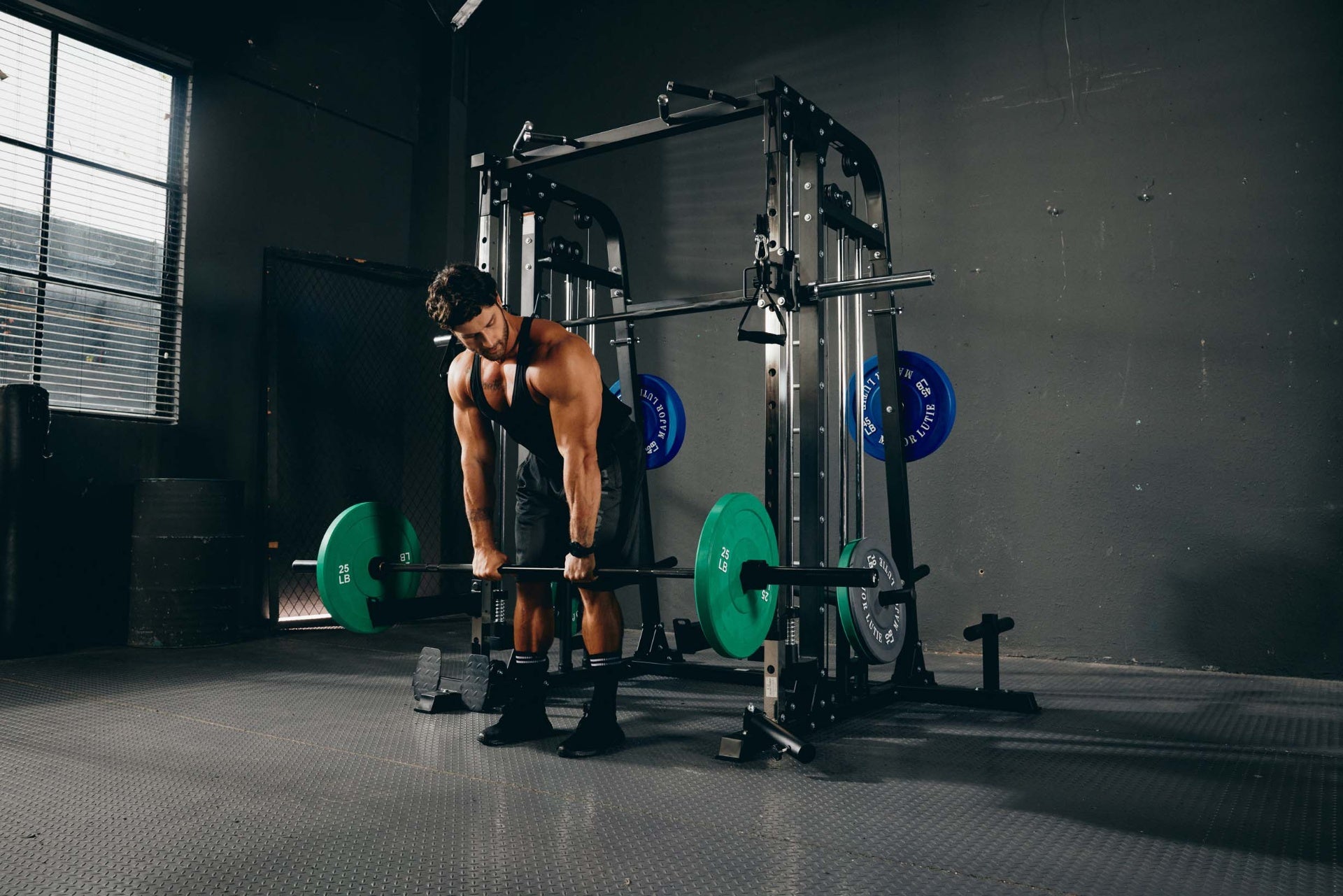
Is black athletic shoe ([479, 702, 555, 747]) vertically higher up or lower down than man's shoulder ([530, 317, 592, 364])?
Result: lower down

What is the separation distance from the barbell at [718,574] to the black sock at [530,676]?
31 cm

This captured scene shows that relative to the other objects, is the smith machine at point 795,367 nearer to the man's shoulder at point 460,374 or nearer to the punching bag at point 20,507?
the man's shoulder at point 460,374

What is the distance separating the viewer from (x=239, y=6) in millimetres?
4914

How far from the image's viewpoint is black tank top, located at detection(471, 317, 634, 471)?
2.51 meters

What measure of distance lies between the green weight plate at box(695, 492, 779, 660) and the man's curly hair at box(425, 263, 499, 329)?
806mm

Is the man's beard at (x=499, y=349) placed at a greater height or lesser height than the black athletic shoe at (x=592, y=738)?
greater

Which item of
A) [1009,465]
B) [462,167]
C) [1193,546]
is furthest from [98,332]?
[1193,546]

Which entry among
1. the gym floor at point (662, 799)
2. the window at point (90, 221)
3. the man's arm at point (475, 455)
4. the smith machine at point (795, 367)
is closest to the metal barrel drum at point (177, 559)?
the window at point (90, 221)

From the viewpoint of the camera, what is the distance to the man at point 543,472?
2.45 meters

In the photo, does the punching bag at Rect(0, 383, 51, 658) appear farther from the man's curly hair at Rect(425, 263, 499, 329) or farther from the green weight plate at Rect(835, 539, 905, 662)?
the green weight plate at Rect(835, 539, 905, 662)

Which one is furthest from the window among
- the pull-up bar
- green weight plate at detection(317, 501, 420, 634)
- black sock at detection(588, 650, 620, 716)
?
black sock at detection(588, 650, 620, 716)

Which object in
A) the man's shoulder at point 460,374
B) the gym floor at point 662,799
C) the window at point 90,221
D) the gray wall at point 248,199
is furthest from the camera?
the gray wall at point 248,199

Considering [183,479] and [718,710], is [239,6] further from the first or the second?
[718,710]

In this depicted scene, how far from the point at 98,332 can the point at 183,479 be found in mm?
885
